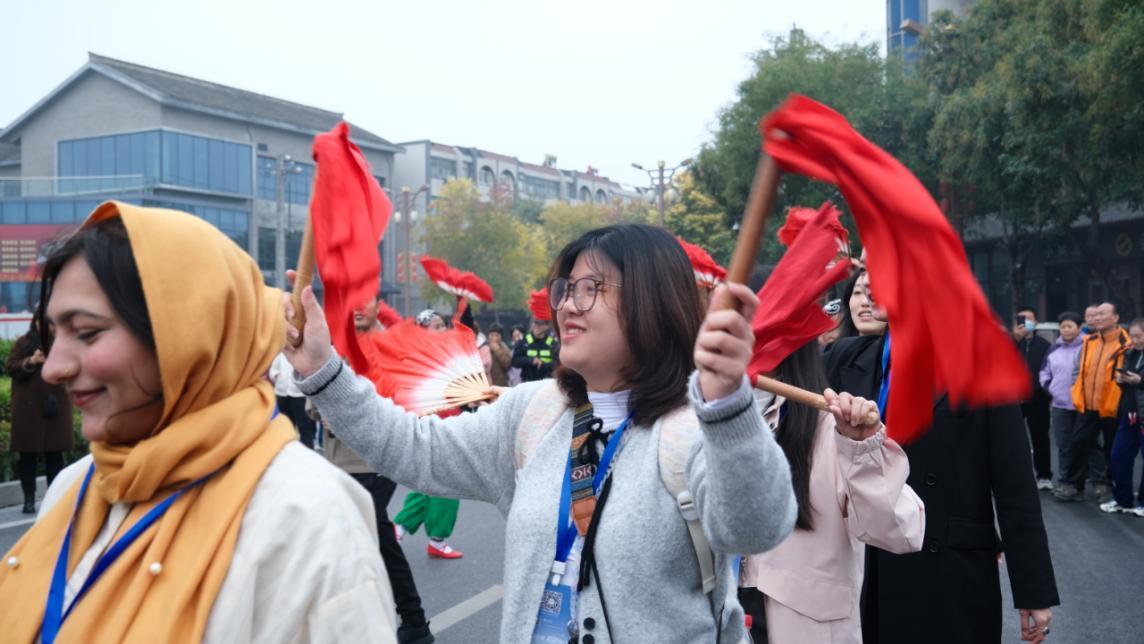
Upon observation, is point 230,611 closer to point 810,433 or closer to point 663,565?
point 663,565

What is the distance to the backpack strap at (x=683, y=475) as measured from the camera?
224 centimetres

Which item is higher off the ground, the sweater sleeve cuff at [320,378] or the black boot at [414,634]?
the sweater sleeve cuff at [320,378]

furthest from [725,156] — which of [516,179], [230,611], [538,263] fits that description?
[516,179]

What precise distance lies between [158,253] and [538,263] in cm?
5888

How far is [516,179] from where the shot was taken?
88.2 metres

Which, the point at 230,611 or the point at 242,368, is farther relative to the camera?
the point at 242,368

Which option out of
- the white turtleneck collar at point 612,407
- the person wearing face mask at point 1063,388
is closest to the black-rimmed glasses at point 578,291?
the white turtleneck collar at point 612,407

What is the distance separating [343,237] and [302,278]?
9.1 inches

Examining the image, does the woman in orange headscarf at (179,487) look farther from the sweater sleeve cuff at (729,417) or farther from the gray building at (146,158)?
the gray building at (146,158)

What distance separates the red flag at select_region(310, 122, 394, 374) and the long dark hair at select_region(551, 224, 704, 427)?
1.62ft

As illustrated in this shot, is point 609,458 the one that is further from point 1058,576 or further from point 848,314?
point 1058,576

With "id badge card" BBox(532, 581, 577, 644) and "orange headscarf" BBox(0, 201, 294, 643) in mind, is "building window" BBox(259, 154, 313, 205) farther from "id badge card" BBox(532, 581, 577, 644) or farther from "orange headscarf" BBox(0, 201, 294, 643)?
"orange headscarf" BBox(0, 201, 294, 643)

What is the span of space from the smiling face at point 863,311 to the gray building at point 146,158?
43.3 metres

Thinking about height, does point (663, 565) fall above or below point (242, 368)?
below
